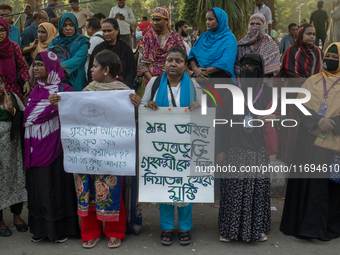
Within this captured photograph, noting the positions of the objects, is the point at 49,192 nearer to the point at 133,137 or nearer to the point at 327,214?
the point at 133,137

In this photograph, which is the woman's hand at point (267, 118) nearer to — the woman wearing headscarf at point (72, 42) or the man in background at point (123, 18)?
the woman wearing headscarf at point (72, 42)

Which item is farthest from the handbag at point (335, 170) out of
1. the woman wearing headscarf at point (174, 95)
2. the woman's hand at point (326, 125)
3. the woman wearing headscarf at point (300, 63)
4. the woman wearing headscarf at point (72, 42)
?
the woman wearing headscarf at point (72, 42)

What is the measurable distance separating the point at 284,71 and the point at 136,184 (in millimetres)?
2959

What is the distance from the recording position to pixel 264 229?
385 centimetres

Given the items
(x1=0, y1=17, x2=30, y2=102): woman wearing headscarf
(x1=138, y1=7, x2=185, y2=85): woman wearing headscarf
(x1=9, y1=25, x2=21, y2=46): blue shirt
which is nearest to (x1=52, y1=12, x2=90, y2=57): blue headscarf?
(x1=0, y1=17, x2=30, y2=102): woman wearing headscarf

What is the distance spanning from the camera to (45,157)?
12.4 feet

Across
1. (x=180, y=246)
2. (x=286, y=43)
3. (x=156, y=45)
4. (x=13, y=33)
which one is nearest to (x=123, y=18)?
(x=13, y=33)

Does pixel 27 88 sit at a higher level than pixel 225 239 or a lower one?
higher

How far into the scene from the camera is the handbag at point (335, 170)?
3828mm

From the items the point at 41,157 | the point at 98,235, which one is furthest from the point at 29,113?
the point at 98,235

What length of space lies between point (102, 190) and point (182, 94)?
4.22ft

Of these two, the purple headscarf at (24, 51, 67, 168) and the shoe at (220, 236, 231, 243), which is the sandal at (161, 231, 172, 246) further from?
the purple headscarf at (24, 51, 67, 168)

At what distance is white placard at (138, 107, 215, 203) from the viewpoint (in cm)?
367

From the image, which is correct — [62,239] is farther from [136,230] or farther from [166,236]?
[166,236]
